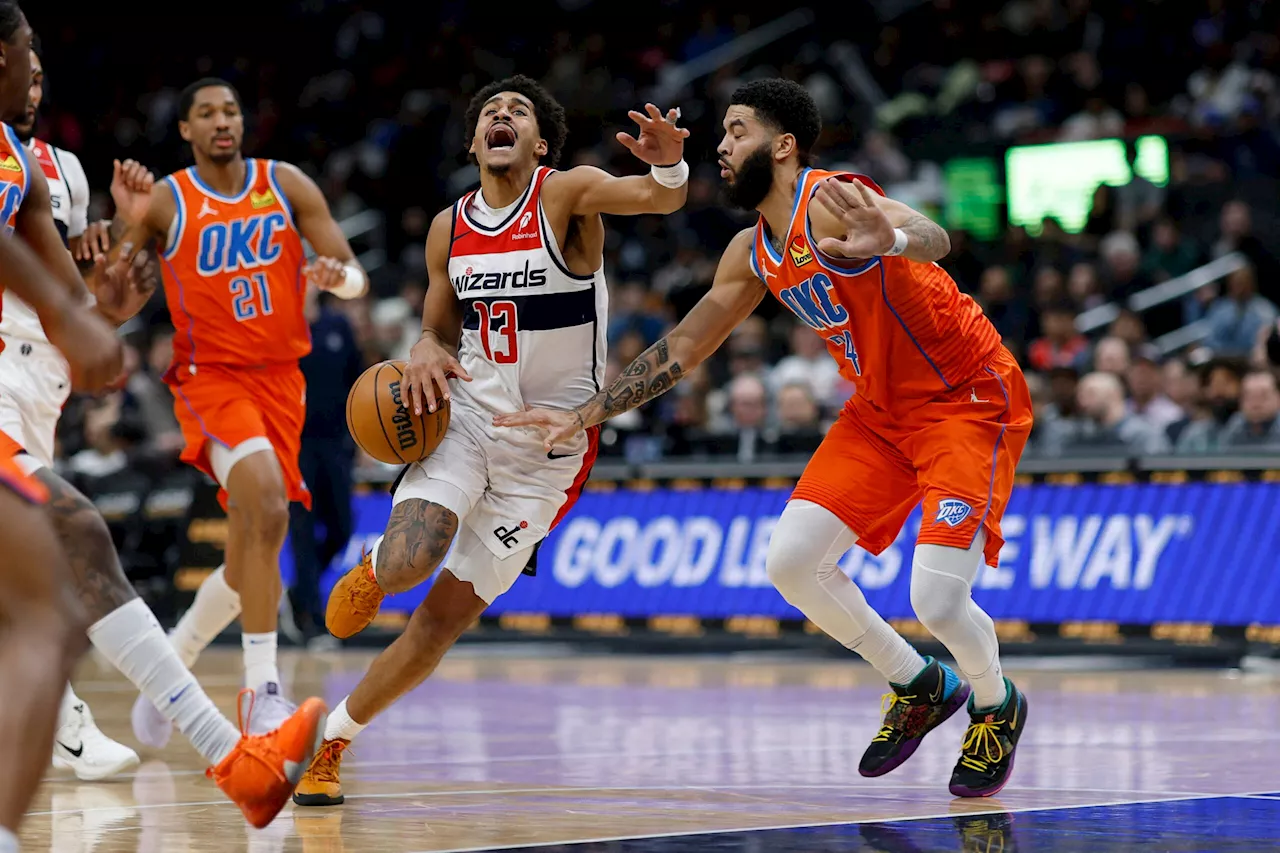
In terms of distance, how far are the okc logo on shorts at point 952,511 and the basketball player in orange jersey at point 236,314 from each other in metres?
2.66

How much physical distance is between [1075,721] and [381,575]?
12.3 ft

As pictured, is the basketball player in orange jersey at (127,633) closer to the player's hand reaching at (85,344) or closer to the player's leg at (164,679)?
the player's leg at (164,679)

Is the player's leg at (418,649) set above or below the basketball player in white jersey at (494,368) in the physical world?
below

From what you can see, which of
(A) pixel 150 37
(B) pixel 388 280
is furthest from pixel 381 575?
(A) pixel 150 37

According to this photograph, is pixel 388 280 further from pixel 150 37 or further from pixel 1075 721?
pixel 1075 721

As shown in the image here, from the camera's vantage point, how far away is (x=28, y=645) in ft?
12.0

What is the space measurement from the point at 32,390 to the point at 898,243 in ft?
10.5

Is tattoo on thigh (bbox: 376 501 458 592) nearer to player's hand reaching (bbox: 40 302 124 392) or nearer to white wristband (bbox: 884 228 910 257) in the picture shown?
white wristband (bbox: 884 228 910 257)

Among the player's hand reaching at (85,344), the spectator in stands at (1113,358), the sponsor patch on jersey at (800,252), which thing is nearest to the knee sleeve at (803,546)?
the sponsor patch on jersey at (800,252)

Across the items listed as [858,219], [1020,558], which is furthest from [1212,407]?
[858,219]

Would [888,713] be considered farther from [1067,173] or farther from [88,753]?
[1067,173]

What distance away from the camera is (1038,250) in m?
15.4

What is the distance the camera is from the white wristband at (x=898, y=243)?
5.74 meters

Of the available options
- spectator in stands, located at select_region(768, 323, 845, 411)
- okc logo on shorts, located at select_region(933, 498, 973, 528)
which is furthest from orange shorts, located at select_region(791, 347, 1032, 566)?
spectator in stands, located at select_region(768, 323, 845, 411)
